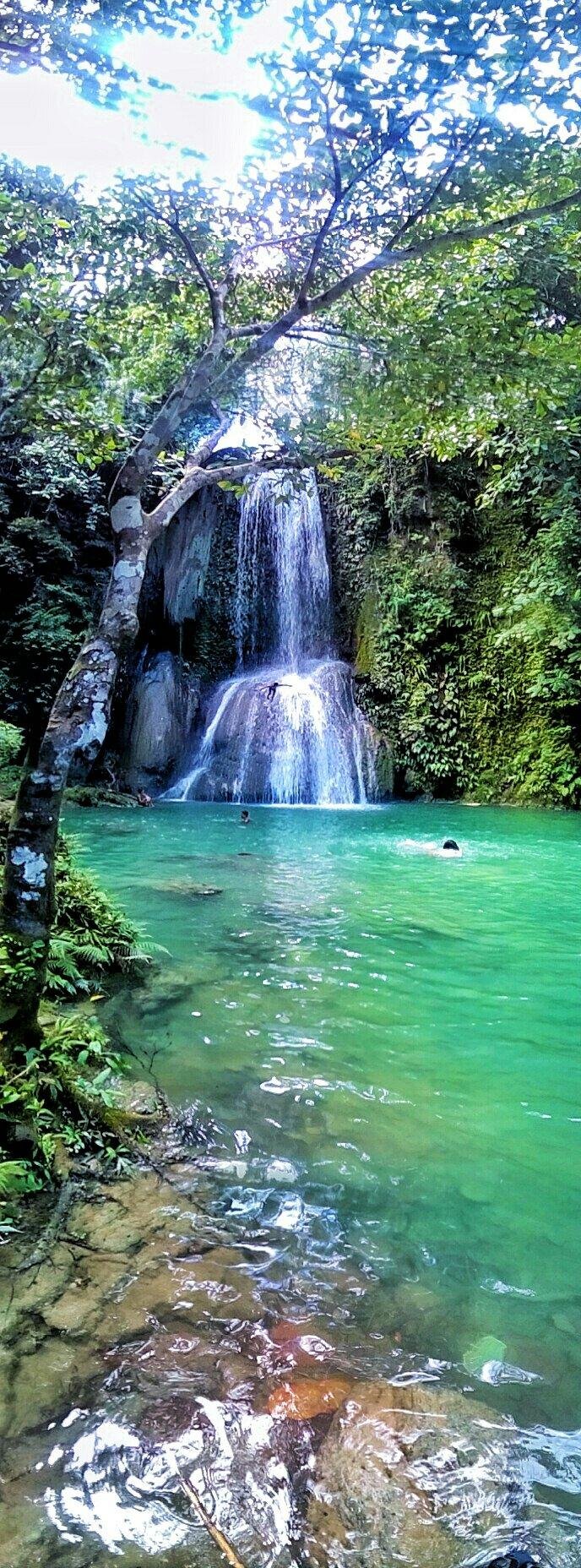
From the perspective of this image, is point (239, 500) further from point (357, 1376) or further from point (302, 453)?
point (357, 1376)

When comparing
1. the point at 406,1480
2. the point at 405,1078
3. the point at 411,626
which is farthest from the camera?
the point at 411,626

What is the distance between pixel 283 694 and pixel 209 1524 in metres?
16.7

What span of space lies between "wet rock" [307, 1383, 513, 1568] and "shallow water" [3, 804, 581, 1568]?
0.05m

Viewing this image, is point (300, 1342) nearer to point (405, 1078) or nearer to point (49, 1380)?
point (49, 1380)

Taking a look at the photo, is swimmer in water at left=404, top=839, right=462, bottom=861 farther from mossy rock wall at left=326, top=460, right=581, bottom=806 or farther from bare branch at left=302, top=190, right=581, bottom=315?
bare branch at left=302, top=190, right=581, bottom=315

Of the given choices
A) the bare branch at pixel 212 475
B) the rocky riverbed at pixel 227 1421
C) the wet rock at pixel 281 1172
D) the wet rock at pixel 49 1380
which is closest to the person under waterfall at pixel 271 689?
the bare branch at pixel 212 475

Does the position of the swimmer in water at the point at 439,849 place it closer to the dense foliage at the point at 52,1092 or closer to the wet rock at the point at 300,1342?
the dense foliage at the point at 52,1092

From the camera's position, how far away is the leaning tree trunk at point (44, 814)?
9.48ft

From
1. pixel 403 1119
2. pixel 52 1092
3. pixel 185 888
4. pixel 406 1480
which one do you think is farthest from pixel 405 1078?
pixel 185 888

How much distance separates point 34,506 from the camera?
18875 mm

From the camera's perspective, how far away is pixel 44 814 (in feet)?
9.50

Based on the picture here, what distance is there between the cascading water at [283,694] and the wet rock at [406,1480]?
14.8 metres

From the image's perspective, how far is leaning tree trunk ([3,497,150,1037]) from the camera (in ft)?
9.48

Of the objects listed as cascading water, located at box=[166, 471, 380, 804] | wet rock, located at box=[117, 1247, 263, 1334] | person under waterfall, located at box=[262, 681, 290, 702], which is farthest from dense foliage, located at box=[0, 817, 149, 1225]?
person under waterfall, located at box=[262, 681, 290, 702]
